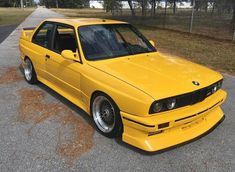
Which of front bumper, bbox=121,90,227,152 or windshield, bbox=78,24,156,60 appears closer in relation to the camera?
front bumper, bbox=121,90,227,152

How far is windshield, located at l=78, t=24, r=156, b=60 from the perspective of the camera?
4.36 m

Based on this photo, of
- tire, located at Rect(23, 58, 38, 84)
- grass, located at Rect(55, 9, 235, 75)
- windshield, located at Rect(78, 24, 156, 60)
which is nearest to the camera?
windshield, located at Rect(78, 24, 156, 60)

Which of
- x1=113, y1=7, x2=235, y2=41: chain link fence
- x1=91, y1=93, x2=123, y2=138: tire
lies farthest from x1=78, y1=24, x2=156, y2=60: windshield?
x1=113, y1=7, x2=235, y2=41: chain link fence

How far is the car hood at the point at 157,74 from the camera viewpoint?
3.40 metres

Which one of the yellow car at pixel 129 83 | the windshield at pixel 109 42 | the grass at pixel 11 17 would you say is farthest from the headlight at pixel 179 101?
the grass at pixel 11 17

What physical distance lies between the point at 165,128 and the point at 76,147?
119cm

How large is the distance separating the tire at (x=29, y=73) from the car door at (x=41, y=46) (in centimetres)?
25

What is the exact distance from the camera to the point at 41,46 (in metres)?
5.47

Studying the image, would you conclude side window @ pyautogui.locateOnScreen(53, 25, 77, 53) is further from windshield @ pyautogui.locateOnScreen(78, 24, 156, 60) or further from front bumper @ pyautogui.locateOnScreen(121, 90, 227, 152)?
front bumper @ pyautogui.locateOnScreen(121, 90, 227, 152)

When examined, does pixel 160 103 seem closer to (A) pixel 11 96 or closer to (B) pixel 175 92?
(B) pixel 175 92

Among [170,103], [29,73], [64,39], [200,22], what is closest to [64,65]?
[64,39]

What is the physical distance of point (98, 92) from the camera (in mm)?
3924

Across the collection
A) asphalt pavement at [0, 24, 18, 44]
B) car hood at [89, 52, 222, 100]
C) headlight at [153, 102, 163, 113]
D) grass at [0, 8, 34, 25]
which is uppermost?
car hood at [89, 52, 222, 100]

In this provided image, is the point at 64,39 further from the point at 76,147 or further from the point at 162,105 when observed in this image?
the point at 162,105
